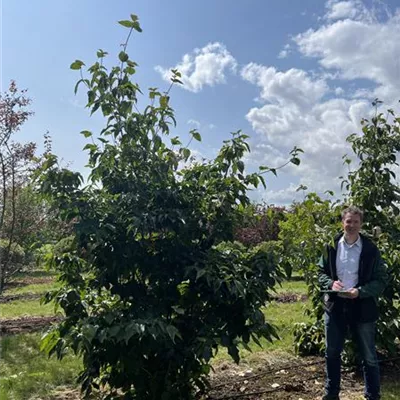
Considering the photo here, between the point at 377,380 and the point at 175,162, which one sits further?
the point at 377,380

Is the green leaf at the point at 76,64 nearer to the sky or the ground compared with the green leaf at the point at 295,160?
nearer to the sky

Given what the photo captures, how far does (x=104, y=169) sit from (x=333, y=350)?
2410mm

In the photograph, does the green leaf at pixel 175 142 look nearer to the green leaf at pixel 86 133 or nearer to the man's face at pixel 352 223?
the green leaf at pixel 86 133

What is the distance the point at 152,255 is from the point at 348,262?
1.69 meters

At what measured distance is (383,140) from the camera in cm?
542

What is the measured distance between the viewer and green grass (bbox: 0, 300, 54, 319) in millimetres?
10062

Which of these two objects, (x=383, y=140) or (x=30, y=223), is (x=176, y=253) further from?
(x=30, y=223)

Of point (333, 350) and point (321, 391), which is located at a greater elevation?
point (333, 350)

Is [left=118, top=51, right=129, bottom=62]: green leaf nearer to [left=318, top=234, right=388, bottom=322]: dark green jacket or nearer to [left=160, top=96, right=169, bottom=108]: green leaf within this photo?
[left=160, top=96, right=169, bottom=108]: green leaf

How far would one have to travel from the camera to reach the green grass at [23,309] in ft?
33.0

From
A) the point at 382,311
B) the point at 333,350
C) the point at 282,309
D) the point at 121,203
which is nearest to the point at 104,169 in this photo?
the point at 121,203

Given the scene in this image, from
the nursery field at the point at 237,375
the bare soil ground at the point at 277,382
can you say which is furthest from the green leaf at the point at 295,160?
the bare soil ground at the point at 277,382

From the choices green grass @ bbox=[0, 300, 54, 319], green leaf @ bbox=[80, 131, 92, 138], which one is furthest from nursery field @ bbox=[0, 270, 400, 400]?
green grass @ bbox=[0, 300, 54, 319]

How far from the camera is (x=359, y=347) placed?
3.99m
